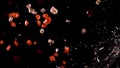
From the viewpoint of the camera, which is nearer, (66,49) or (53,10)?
(66,49)

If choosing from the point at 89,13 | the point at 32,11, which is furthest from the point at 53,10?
the point at 89,13

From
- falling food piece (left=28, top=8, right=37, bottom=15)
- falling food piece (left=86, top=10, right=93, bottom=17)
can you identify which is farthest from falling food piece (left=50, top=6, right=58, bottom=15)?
falling food piece (left=86, top=10, right=93, bottom=17)

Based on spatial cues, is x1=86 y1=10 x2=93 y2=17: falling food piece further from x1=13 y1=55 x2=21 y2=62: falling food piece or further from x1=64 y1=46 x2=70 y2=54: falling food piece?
x1=13 y1=55 x2=21 y2=62: falling food piece

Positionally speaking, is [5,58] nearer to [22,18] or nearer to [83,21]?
[22,18]

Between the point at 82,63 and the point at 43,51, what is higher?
the point at 43,51

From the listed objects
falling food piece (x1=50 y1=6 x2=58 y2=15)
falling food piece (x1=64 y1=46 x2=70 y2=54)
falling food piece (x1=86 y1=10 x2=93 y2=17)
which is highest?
falling food piece (x1=50 y1=6 x2=58 y2=15)

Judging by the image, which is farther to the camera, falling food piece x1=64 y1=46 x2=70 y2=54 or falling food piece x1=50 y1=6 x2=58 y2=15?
falling food piece x1=50 y1=6 x2=58 y2=15

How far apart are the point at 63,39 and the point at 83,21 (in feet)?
0.68

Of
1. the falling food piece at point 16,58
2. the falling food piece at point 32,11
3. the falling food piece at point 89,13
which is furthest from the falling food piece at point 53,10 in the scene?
the falling food piece at point 16,58

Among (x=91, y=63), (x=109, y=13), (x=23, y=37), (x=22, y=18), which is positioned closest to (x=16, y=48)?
(x=23, y=37)

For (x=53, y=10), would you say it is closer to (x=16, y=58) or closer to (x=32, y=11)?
(x=32, y=11)

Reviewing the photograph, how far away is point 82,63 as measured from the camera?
197 centimetres

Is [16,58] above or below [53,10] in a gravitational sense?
below

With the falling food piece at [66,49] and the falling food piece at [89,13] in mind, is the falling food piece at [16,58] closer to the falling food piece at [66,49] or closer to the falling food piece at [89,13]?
the falling food piece at [66,49]
